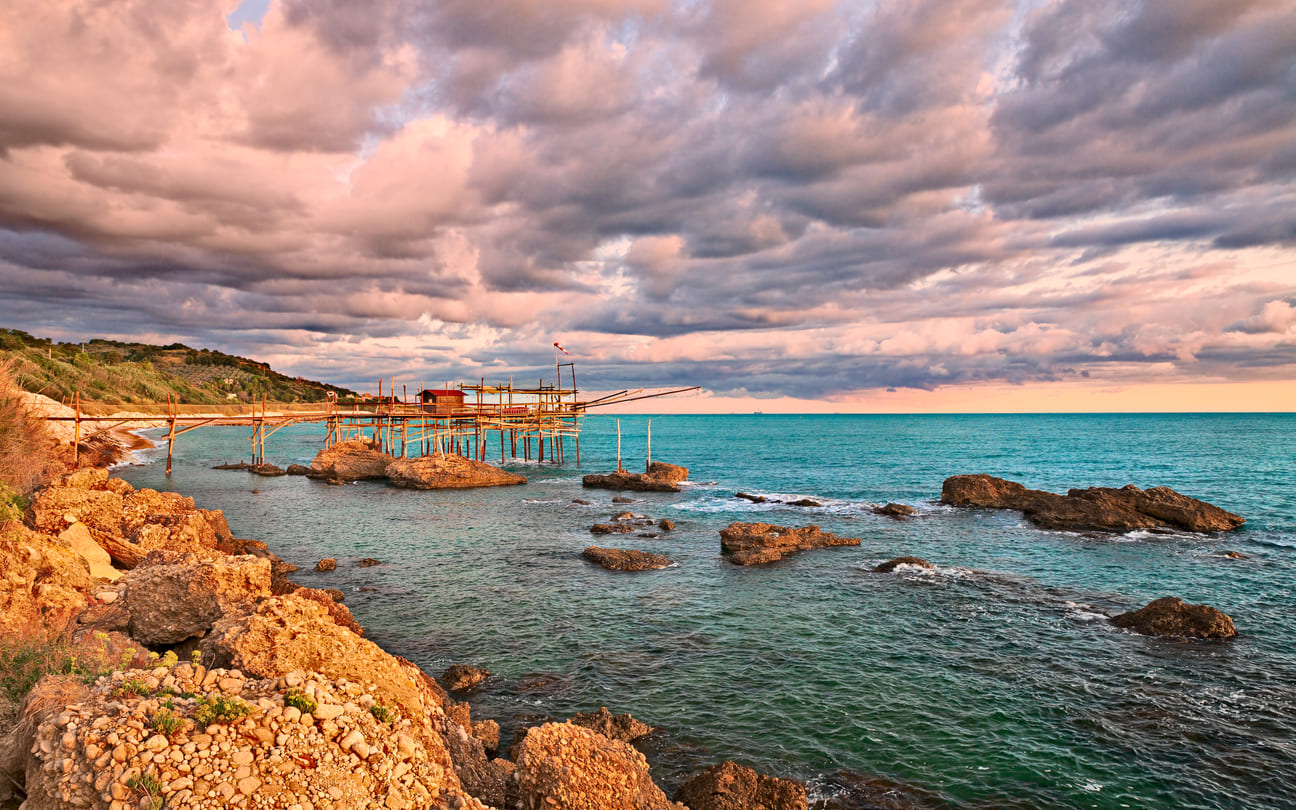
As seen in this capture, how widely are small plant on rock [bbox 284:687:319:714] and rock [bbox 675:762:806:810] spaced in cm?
558

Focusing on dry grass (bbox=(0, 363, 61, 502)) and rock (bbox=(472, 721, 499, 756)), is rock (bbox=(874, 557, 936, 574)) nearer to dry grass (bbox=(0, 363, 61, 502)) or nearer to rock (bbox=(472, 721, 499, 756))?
rock (bbox=(472, 721, 499, 756))

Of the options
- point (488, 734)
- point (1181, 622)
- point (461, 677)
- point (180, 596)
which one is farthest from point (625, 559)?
point (1181, 622)

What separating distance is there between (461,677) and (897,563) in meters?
16.4

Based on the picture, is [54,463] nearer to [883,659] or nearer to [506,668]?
[506,668]

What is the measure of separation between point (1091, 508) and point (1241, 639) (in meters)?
16.2

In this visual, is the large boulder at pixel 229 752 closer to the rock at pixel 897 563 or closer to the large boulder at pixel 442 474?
the rock at pixel 897 563

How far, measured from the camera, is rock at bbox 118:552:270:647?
12602 mm

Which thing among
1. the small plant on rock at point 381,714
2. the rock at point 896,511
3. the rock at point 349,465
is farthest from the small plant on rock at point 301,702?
the rock at point 349,465

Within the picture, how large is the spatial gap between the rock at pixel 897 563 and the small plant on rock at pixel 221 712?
68.7ft

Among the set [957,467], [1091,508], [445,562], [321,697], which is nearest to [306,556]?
[445,562]

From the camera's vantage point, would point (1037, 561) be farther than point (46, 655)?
Yes

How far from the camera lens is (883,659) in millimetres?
15531

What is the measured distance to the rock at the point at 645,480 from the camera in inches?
1761

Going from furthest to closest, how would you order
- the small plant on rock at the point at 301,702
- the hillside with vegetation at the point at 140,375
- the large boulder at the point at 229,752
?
the hillside with vegetation at the point at 140,375, the small plant on rock at the point at 301,702, the large boulder at the point at 229,752
